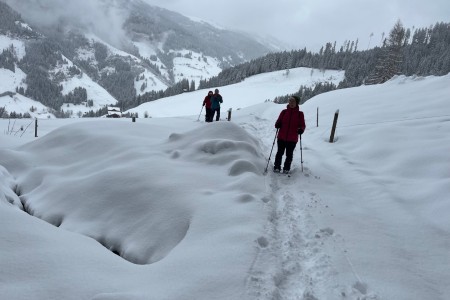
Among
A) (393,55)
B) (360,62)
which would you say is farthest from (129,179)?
(360,62)

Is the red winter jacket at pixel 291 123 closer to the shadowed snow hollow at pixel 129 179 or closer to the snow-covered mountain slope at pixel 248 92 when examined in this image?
the shadowed snow hollow at pixel 129 179

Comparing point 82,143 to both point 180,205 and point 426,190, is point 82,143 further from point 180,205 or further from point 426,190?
point 426,190

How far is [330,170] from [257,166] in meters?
2.55

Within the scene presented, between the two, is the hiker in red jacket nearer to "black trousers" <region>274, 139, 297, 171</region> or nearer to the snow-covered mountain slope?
"black trousers" <region>274, 139, 297, 171</region>

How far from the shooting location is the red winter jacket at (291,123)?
891 centimetres

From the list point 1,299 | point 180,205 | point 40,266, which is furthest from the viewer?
point 180,205

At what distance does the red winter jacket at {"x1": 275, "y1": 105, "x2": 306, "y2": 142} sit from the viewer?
8.91 metres

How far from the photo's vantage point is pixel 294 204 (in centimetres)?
672

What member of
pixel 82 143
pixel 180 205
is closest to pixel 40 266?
pixel 180 205

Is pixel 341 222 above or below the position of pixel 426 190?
below

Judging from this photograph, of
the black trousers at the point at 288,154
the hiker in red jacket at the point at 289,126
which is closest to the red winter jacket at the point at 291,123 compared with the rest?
the hiker in red jacket at the point at 289,126

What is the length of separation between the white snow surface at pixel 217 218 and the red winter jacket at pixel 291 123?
3.48 feet

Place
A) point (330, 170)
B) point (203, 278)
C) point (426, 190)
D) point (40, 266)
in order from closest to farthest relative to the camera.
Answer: point (40, 266), point (203, 278), point (426, 190), point (330, 170)

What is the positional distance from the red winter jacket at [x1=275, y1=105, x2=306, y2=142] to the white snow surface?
3.48ft
